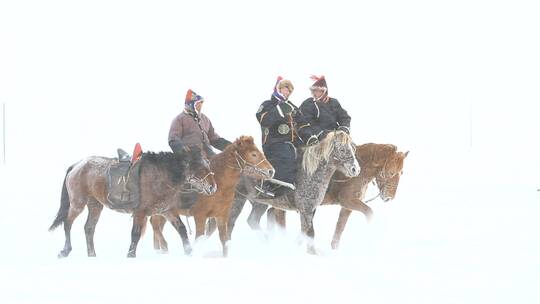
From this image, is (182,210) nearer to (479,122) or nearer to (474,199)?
(474,199)

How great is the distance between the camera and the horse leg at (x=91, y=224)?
1309 cm

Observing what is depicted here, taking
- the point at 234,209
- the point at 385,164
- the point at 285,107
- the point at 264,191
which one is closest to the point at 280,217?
the point at 234,209

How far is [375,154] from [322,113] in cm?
102

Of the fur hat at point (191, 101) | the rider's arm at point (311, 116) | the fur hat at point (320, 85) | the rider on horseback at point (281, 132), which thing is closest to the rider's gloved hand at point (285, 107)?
the rider on horseback at point (281, 132)

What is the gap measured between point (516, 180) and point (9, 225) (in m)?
16.0

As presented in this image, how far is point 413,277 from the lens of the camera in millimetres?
10758

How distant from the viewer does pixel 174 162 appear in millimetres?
12352

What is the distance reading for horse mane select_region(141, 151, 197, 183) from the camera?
12.3 m

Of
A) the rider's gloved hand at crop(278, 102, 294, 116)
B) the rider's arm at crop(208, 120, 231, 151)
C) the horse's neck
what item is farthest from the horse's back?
the horse's neck

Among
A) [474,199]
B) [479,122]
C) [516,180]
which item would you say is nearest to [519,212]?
[474,199]

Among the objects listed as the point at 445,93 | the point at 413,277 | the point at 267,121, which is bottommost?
the point at 413,277

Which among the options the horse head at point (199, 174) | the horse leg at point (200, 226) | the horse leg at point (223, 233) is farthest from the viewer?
the horse leg at point (200, 226)

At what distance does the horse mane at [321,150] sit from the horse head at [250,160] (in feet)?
3.46

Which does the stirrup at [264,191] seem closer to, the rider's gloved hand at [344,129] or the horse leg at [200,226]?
the horse leg at [200,226]
